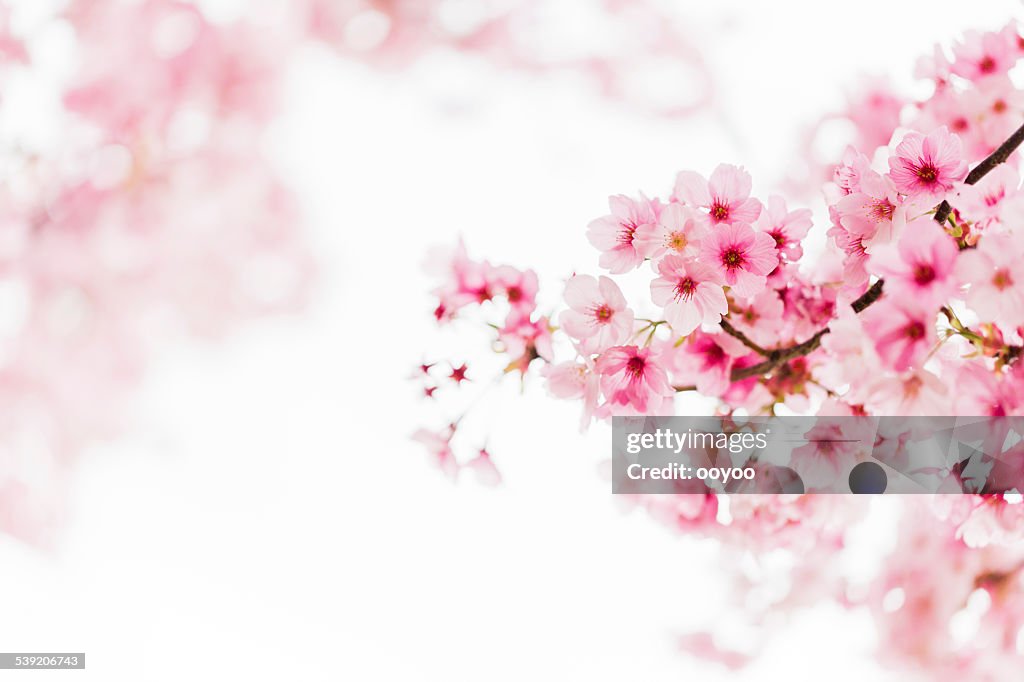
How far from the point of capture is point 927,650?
1.00 meters

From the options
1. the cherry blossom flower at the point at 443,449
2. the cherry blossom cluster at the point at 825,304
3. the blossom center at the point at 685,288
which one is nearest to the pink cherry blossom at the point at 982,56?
the cherry blossom cluster at the point at 825,304

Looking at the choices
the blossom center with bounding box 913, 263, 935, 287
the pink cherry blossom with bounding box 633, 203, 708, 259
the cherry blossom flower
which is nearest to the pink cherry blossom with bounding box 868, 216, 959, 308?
the blossom center with bounding box 913, 263, 935, 287

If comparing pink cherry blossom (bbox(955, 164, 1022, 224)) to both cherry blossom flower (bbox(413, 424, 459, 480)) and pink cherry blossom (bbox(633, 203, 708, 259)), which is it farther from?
cherry blossom flower (bbox(413, 424, 459, 480))

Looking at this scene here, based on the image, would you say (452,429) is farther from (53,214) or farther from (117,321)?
(117,321)

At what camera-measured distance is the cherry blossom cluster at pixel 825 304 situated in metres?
0.37

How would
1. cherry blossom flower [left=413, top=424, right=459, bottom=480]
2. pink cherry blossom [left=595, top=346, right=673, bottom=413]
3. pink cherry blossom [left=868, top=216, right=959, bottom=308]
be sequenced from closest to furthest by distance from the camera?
pink cherry blossom [left=868, top=216, right=959, bottom=308], pink cherry blossom [left=595, top=346, right=673, bottom=413], cherry blossom flower [left=413, top=424, right=459, bottom=480]

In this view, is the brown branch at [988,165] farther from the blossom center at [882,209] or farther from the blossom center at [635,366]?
the blossom center at [635,366]

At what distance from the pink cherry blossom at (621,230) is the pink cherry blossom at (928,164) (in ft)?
0.49

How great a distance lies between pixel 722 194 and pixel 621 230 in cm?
7

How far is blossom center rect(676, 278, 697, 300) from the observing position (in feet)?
1.42

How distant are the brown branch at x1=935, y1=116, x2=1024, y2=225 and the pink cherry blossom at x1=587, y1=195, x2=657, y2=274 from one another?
0.57 ft

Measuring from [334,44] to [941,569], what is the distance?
1629mm

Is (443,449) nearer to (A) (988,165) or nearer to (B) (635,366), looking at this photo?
(B) (635,366)

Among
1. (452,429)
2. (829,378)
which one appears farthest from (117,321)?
(829,378)
